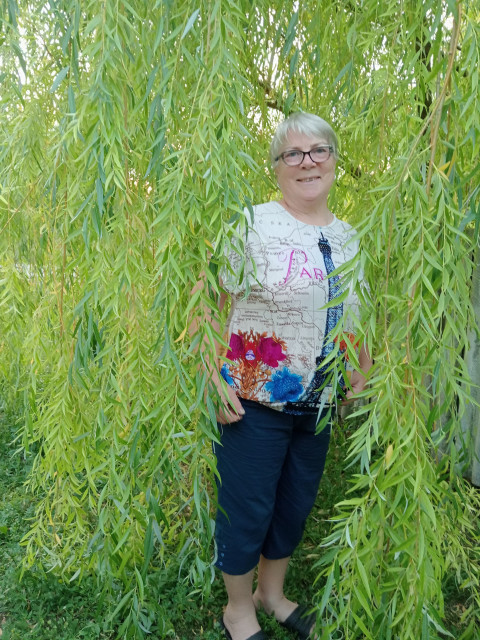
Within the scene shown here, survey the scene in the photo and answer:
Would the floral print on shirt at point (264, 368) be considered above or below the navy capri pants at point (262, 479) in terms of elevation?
above

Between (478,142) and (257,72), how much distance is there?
1.00 meters

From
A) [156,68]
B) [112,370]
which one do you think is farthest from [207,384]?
[156,68]

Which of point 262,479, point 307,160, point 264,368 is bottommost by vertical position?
point 262,479

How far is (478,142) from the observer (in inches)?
45.0

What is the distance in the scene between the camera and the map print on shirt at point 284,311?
150 centimetres

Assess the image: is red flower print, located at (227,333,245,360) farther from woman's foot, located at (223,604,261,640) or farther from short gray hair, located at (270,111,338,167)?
woman's foot, located at (223,604,261,640)

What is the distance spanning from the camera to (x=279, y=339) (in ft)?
5.09

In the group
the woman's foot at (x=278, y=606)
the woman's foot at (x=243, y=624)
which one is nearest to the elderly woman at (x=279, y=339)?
the woman's foot at (x=243, y=624)

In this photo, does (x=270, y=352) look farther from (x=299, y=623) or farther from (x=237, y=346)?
(x=299, y=623)

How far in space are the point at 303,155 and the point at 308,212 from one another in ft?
0.46

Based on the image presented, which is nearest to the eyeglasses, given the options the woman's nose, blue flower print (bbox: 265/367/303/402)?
the woman's nose

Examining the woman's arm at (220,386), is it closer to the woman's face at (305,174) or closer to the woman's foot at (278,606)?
the woman's face at (305,174)

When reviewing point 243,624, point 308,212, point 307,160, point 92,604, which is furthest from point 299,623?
point 307,160

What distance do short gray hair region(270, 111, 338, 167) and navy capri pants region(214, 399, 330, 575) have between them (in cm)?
66
